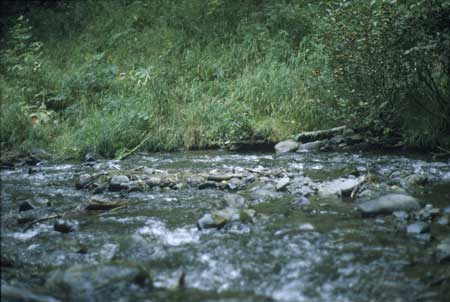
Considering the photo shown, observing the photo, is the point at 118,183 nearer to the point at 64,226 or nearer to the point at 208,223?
the point at 64,226

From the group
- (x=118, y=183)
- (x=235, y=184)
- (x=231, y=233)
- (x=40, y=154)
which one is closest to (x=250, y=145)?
(x=235, y=184)

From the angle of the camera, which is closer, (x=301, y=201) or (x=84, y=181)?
(x=301, y=201)

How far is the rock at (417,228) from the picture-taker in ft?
13.0

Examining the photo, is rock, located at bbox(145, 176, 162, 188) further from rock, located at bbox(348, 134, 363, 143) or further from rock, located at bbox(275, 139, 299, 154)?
rock, located at bbox(348, 134, 363, 143)

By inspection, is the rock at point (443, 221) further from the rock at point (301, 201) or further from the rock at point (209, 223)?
the rock at point (209, 223)

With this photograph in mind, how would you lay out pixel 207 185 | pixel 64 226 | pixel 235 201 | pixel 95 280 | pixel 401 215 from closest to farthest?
pixel 95 280
pixel 64 226
pixel 401 215
pixel 235 201
pixel 207 185

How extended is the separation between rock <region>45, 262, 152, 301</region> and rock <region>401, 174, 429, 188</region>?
10.6 feet

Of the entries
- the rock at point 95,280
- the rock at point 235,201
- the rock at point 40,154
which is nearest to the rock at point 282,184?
the rock at point 235,201

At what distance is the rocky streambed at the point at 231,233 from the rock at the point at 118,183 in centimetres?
1

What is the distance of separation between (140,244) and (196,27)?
28.1 ft

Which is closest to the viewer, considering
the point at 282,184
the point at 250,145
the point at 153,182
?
the point at 282,184

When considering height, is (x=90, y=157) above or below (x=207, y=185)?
below

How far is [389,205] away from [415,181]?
3.92ft

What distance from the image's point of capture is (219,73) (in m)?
10.1
